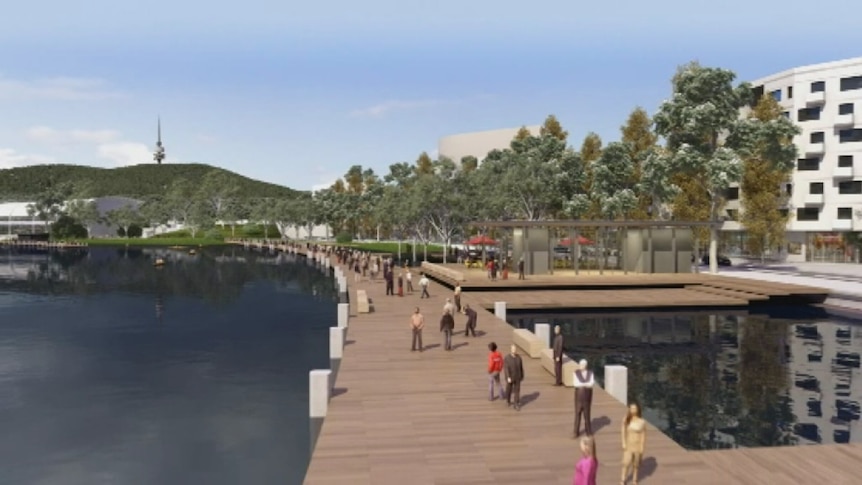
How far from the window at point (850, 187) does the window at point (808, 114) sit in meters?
8.29

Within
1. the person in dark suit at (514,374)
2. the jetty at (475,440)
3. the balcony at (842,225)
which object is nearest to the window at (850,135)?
the balcony at (842,225)

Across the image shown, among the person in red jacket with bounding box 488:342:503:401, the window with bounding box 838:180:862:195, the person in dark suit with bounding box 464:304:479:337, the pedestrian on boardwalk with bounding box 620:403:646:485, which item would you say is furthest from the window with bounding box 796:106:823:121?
the pedestrian on boardwalk with bounding box 620:403:646:485

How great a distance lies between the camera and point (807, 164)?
79.9 metres

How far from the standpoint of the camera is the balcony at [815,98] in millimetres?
77750

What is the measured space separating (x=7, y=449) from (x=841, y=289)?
47.8 metres

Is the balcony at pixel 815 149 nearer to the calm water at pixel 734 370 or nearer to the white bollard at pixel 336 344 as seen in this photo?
the calm water at pixel 734 370

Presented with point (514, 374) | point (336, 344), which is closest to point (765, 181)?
point (336, 344)

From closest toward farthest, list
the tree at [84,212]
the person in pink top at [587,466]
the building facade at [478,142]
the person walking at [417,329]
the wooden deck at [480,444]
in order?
the person in pink top at [587,466]
the wooden deck at [480,444]
the person walking at [417,329]
the building facade at [478,142]
the tree at [84,212]

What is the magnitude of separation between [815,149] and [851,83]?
8024mm

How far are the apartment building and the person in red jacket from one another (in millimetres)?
63412

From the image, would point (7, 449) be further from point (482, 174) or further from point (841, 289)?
point (482, 174)

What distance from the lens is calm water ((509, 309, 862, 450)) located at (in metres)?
19.4

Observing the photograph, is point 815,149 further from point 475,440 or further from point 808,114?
point 475,440

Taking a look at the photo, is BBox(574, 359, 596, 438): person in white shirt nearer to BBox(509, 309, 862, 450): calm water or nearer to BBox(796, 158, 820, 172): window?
BBox(509, 309, 862, 450): calm water
